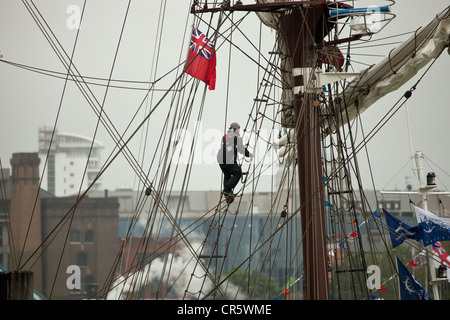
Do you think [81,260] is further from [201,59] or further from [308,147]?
[308,147]

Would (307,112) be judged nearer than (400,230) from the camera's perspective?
Yes

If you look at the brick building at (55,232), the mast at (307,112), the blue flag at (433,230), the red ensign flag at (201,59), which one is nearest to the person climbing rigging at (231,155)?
the mast at (307,112)

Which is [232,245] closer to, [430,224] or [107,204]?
[107,204]

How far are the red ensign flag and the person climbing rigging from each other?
119cm

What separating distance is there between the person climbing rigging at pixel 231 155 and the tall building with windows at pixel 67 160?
67105 millimetres

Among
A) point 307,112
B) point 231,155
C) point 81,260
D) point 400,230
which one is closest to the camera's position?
point 231,155

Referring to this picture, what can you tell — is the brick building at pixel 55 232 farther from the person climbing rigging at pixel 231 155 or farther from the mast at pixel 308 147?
the person climbing rigging at pixel 231 155

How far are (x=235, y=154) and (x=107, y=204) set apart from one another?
180 ft

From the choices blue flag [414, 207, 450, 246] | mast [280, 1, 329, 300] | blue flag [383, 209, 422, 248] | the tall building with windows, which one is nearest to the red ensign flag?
mast [280, 1, 329, 300]

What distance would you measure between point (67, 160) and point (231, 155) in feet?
236

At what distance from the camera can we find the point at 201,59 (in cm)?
1444

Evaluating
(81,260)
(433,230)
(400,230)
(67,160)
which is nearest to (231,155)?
(433,230)

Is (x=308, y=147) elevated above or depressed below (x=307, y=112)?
below
